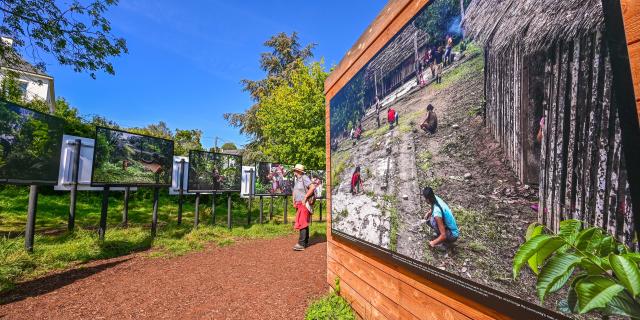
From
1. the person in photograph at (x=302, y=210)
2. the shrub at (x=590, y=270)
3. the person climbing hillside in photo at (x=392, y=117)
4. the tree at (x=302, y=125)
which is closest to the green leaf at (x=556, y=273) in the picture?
the shrub at (x=590, y=270)

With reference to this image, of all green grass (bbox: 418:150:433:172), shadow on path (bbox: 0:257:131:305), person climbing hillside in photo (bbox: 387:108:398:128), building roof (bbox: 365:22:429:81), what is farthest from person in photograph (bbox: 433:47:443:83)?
shadow on path (bbox: 0:257:131:305)

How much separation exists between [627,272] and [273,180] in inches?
492

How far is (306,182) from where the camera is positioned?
837 cm

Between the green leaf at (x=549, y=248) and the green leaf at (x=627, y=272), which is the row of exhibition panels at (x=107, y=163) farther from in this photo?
the green leaf at (x=627, y=272)

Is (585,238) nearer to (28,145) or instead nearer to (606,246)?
(606,246)

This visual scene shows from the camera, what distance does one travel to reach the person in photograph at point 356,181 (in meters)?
3.63

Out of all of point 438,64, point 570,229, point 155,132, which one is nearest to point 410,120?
point 438,64

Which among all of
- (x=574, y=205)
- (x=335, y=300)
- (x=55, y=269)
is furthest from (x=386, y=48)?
(x=55, y=269)

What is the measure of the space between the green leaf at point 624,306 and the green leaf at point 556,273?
12cm

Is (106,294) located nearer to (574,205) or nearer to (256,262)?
(256,262)

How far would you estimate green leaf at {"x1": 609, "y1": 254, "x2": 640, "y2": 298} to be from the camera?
2.55ft

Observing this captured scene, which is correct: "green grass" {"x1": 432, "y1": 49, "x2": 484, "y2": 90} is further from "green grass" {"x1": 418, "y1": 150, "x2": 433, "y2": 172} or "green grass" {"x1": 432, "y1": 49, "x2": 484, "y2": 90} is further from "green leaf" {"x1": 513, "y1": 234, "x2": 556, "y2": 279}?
"green leaf" {"x1": 513, "y1": 234, "x2": 556, "y2": 279}

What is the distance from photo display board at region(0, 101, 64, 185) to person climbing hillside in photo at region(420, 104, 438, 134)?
670 cm

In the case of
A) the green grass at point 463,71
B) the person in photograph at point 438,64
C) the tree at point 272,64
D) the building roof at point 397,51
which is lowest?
the green grass at point 463,71
